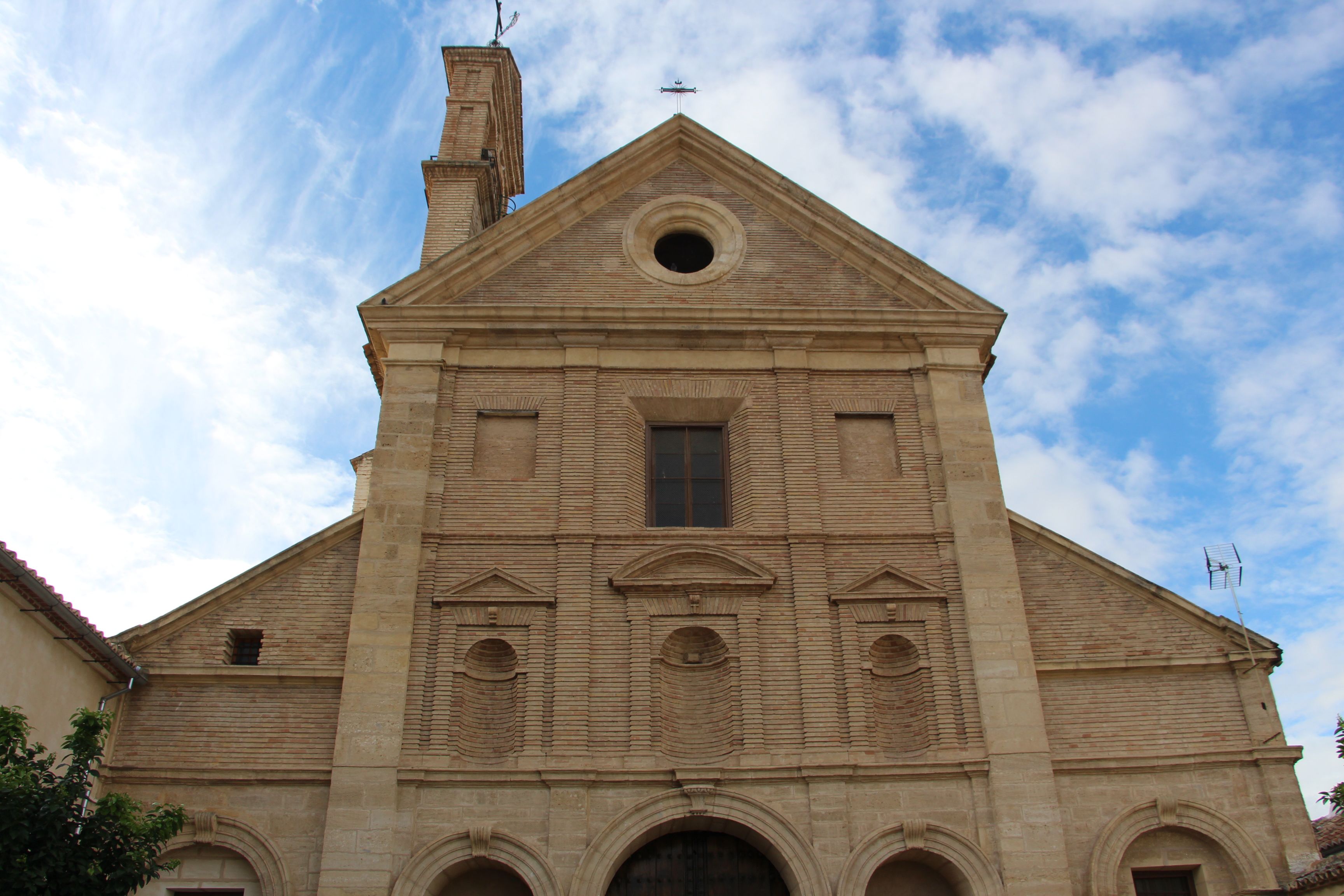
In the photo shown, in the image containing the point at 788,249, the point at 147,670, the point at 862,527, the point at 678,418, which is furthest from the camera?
the point at 788,249

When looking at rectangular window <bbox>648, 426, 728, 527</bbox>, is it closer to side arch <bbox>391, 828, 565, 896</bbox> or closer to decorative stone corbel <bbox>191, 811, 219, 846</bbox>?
side arch <bbox>391, 828, 565, 896</bbox>

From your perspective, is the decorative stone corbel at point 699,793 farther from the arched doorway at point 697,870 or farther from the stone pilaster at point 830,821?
the stone pilaster at point 830,821

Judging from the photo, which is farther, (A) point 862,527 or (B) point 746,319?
(B) point 746,319

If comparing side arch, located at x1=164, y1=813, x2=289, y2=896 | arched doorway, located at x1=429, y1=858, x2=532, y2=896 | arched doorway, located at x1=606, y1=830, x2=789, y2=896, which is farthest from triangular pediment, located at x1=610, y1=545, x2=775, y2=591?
side arch, located at x1=164, y1=813, x2=289, y2=896

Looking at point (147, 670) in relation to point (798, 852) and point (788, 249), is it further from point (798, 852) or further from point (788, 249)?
point (788, 249)

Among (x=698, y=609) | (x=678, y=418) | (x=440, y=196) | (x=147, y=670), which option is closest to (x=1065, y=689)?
(x=698, y=609)

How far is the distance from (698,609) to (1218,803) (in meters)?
6.35

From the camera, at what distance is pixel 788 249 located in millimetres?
16688

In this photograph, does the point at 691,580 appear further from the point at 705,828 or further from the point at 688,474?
the point at 705,828

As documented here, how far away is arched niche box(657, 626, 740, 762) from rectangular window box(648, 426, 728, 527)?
5.66 feet

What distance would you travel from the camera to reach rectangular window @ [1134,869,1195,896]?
12719 mm

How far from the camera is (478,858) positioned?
12.1 meters

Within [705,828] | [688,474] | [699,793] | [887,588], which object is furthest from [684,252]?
[705,828]

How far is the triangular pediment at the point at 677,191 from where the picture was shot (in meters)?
15.9
